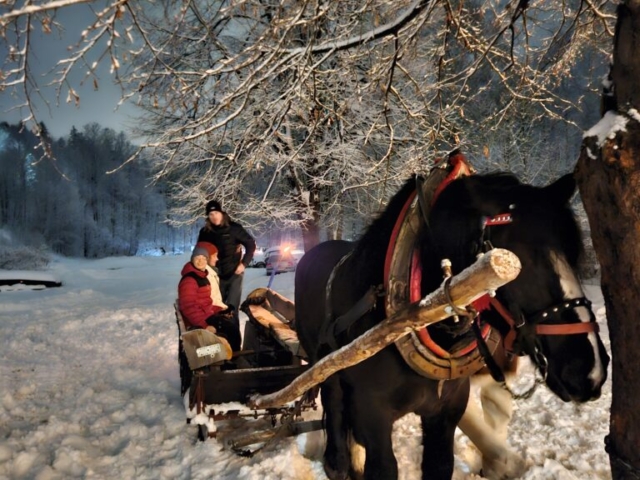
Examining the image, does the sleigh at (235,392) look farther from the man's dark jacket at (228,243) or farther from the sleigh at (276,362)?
the man's dark jacket at (228,243)

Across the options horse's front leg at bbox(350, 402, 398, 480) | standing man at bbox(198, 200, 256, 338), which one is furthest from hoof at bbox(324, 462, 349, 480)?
standing man at bbox(198, 200, 256, 338)

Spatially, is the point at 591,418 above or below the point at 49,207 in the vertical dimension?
below

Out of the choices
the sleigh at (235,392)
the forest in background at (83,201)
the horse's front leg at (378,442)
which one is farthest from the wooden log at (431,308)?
the forest in background at (83,201)

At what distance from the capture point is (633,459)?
1423 millimetres

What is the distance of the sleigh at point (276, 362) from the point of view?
5.10 ft

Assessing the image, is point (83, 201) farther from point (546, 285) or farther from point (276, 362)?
point (546, 285)

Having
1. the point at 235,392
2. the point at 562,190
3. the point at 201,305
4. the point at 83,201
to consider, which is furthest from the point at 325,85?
the point at 83,201

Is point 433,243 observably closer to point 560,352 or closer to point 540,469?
point 560,352

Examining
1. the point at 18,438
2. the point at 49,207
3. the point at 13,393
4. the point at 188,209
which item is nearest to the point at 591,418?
the point at 18,438

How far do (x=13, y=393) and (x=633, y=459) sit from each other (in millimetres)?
5364

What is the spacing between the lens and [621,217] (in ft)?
4.81

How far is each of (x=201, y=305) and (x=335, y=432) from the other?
1850 millimetres

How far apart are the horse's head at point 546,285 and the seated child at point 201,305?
3.07 meters

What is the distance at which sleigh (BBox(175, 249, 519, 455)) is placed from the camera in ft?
5.10
